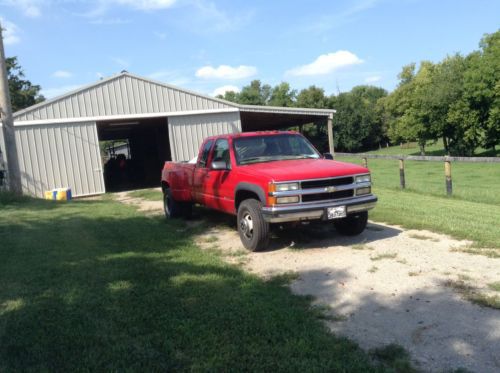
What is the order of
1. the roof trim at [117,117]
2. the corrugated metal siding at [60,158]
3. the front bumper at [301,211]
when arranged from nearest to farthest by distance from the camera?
the front bumper at [301,211] < the roof trim at [117,117] < the corrugated metal siding at [60,158]

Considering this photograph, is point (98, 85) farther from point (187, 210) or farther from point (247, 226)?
point (247, 226)

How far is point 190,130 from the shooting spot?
64.5 ft

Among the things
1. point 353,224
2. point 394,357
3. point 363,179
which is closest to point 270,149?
point 363,179

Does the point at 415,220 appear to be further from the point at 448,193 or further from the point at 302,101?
the point at 302,101

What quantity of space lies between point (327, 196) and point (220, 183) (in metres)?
2.07

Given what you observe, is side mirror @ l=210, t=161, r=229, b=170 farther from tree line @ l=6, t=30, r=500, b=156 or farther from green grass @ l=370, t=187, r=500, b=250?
tree line @ l=6, t=30, r=500, b=156

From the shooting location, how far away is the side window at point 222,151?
8030 mm

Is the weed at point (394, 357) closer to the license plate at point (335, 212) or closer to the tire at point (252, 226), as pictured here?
the license plate at point (335, 212)

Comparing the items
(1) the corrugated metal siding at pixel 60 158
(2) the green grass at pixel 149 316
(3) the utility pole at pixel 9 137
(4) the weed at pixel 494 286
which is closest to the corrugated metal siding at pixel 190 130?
(1) the corrugated metal siding at pixel 60 158

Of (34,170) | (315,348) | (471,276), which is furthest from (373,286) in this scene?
(34,170)

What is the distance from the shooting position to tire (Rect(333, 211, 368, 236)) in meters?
7.36

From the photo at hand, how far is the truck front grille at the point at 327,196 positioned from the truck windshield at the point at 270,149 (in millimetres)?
1285

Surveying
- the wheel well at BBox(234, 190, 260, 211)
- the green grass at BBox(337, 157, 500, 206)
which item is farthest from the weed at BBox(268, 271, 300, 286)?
the green grass at BBox(337, 157, 500, 206)

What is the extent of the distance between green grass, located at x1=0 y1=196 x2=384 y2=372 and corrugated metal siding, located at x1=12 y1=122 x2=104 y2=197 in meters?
10.9
